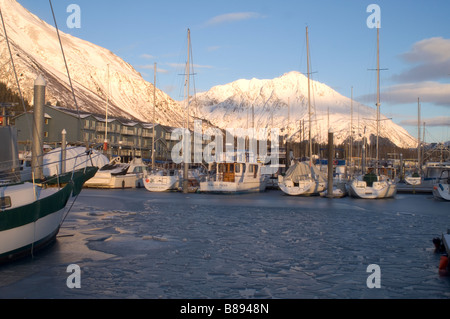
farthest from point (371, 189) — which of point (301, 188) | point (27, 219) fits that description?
point (27, 219)

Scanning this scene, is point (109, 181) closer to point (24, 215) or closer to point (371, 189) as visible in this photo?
point (371, 189)

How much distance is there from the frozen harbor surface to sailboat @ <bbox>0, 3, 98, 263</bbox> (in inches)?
19.4

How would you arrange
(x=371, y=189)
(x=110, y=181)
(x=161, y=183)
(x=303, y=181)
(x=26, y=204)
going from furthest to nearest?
(x=110, y=181) < (x=161, y=183) < (x=303, y=181) < (x=371, y=189) < (x=26, y=204)

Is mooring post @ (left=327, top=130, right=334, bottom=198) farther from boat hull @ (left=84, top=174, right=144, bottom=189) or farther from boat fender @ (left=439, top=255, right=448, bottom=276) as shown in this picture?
boat fender @ (left=439, top=255, right=448, bottom=276)

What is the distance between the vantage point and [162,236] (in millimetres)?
19594

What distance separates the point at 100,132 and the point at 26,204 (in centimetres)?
8784

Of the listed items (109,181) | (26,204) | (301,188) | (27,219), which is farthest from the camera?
(109,181)

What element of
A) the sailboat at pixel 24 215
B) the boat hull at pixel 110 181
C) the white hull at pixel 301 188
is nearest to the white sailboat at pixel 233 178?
the white hull at pixel 301 188

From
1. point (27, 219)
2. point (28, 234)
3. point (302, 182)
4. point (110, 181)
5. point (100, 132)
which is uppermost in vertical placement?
point (100, 132)

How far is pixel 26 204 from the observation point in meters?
14.0

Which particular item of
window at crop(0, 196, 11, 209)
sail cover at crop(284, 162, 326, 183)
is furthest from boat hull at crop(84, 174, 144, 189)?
window at crop(0, 196, 11, 209)

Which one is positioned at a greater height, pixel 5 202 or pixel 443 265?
pixel 5 202

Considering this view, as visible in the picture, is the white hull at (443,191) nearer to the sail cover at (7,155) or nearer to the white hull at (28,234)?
the white hull at (28,234)
